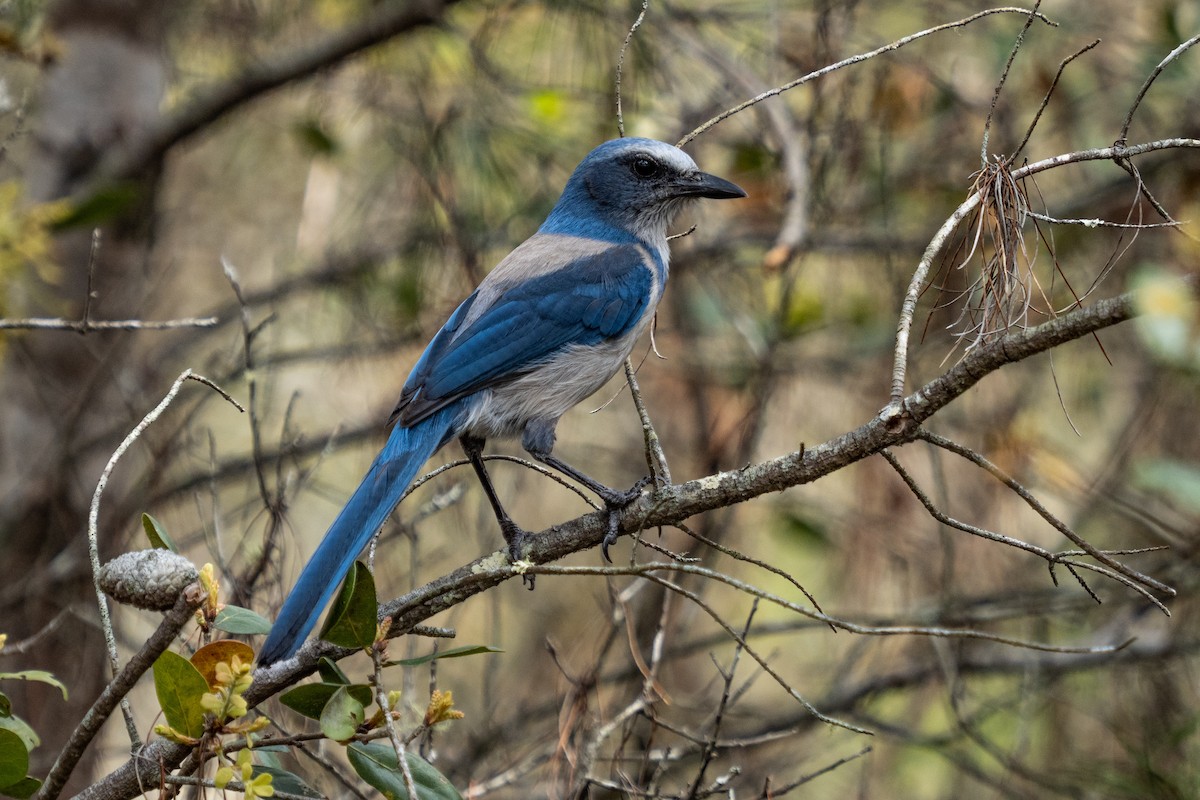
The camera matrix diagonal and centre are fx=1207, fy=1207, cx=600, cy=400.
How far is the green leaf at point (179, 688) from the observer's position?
76.9 inches

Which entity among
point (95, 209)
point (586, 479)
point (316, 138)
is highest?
point (316, 138)

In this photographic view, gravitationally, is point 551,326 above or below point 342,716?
above

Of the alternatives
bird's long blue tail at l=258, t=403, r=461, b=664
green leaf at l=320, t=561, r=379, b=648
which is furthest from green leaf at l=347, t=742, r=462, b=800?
bird's long blue tail at l=258, t=403, r=461, b=664

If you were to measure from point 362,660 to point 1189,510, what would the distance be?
3.44m

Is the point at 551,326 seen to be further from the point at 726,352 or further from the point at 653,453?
the point at 726,352

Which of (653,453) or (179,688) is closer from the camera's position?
(179,688)

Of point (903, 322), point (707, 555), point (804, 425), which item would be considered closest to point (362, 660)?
point (707, 555)

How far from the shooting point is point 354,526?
3.07 m

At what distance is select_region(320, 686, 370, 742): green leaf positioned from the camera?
2.01 metres

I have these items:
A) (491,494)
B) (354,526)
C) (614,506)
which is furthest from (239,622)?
(491,494)

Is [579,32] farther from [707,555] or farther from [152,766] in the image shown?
[152,766]

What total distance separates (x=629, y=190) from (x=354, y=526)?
2.02m

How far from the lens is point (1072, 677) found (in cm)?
595

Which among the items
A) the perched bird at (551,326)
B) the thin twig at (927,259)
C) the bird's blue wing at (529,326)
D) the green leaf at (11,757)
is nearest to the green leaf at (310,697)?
the green leaf at (11,757)
